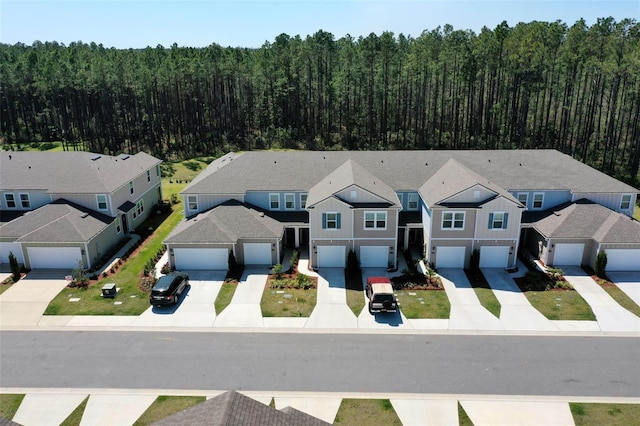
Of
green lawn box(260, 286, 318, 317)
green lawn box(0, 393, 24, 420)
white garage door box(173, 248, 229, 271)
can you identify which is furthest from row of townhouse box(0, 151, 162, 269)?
green lawn box(260, 286, 318, 317)

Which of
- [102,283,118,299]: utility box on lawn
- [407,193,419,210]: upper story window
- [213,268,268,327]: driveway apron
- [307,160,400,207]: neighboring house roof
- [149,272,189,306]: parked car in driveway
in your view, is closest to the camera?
[213,268,268,327]: driveway apron

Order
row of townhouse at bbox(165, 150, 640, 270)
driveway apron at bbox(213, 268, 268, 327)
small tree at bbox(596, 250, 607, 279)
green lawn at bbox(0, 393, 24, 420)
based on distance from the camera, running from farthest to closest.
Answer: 1. row of townhouse at bbox(165, 150, 640, 270)
2. small tree at bbox(596, 250, 607, 279)
3. driveway apron at bbox(213, 268, 268, 327)
4. green lawn at bbox(0, 393, 24, 420)

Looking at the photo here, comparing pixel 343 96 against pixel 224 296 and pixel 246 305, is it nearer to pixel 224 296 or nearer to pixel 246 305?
pixel 224 296

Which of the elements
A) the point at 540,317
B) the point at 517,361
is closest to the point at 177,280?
the point at 517,361

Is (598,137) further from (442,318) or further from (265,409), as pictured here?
(265,409)

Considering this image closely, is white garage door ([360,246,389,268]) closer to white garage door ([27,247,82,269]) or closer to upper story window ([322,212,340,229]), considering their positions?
upper story window ([322,212,340,229])

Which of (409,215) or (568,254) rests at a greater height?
(409,215)

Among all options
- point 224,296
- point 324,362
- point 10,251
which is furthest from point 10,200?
A: point 324,362
